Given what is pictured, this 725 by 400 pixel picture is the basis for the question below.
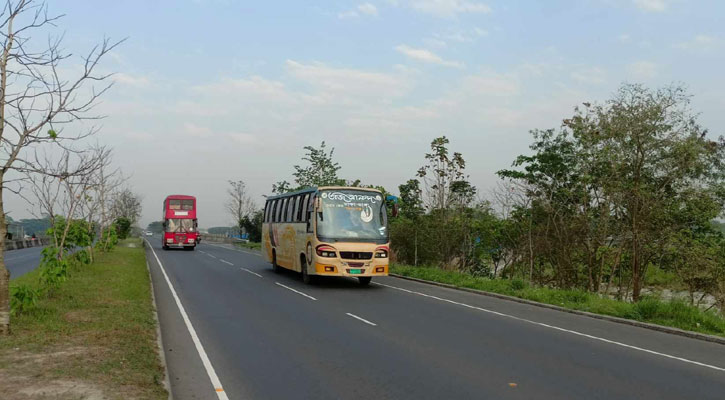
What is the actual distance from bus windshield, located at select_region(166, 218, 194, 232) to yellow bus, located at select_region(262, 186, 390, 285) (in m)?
28.7

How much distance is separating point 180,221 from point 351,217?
3123 cm

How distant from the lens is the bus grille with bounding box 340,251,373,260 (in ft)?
64.1

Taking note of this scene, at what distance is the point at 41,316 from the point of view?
11492 millimetres

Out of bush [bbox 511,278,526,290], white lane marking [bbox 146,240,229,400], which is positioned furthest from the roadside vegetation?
white lane marking [bbox 146,240,229,400]

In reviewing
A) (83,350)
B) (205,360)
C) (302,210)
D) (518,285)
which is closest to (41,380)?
(83,350)

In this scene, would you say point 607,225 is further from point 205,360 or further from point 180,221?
point 180,221

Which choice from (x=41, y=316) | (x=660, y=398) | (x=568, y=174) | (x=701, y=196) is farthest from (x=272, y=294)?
(x=568, y=174)

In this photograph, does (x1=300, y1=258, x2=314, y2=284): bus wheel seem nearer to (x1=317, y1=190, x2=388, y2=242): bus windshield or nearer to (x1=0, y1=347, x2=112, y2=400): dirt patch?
(x1=317, y1=190, x2=388, y2=242): bus windshield

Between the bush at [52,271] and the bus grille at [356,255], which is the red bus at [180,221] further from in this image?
the bush at [52,271]

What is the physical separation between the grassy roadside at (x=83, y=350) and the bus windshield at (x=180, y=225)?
33435 mm

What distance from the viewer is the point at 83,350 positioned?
343 inches

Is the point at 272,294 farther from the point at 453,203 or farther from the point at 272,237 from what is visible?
the point at 453,203

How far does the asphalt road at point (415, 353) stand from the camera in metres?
7.40

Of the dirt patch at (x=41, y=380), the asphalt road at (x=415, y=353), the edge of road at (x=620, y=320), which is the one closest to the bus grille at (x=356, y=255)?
the asphalt road at (x=415, y=353)
